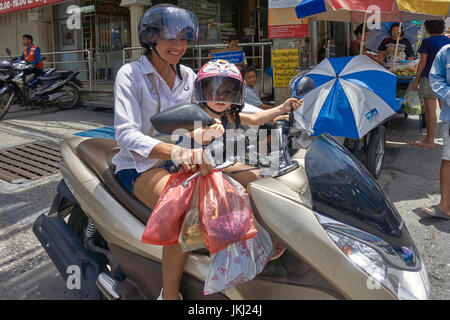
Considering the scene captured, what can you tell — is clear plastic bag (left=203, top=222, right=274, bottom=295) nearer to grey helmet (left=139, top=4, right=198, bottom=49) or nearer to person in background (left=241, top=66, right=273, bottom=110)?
grey helmet (left=139, top=4, right=198, bottom=49)

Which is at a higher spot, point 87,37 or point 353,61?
point 87,37

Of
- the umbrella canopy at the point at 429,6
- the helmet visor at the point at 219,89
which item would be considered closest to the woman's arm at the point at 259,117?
the helmet visor at the point at 219,89

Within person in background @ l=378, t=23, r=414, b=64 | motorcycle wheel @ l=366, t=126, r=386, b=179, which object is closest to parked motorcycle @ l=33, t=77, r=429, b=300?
motorcycle wheel @ l=366, t=126, r=386, b=179

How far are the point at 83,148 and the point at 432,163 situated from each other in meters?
4.48

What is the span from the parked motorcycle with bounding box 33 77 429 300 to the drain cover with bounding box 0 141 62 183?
3.09 metres

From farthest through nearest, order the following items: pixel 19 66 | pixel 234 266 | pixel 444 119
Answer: pixel 19 66, pixel 444 119, pixel 234 266

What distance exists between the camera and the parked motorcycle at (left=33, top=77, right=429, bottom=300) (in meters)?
1.46

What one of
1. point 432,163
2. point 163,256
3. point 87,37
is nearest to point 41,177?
point 163,256

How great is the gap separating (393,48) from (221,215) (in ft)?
20.4

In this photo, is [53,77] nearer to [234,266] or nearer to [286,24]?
[286,24]

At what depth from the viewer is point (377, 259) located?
147 centimetres

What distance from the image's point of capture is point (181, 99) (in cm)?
224

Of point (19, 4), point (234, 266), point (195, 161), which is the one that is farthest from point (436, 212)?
point (19, 4)
